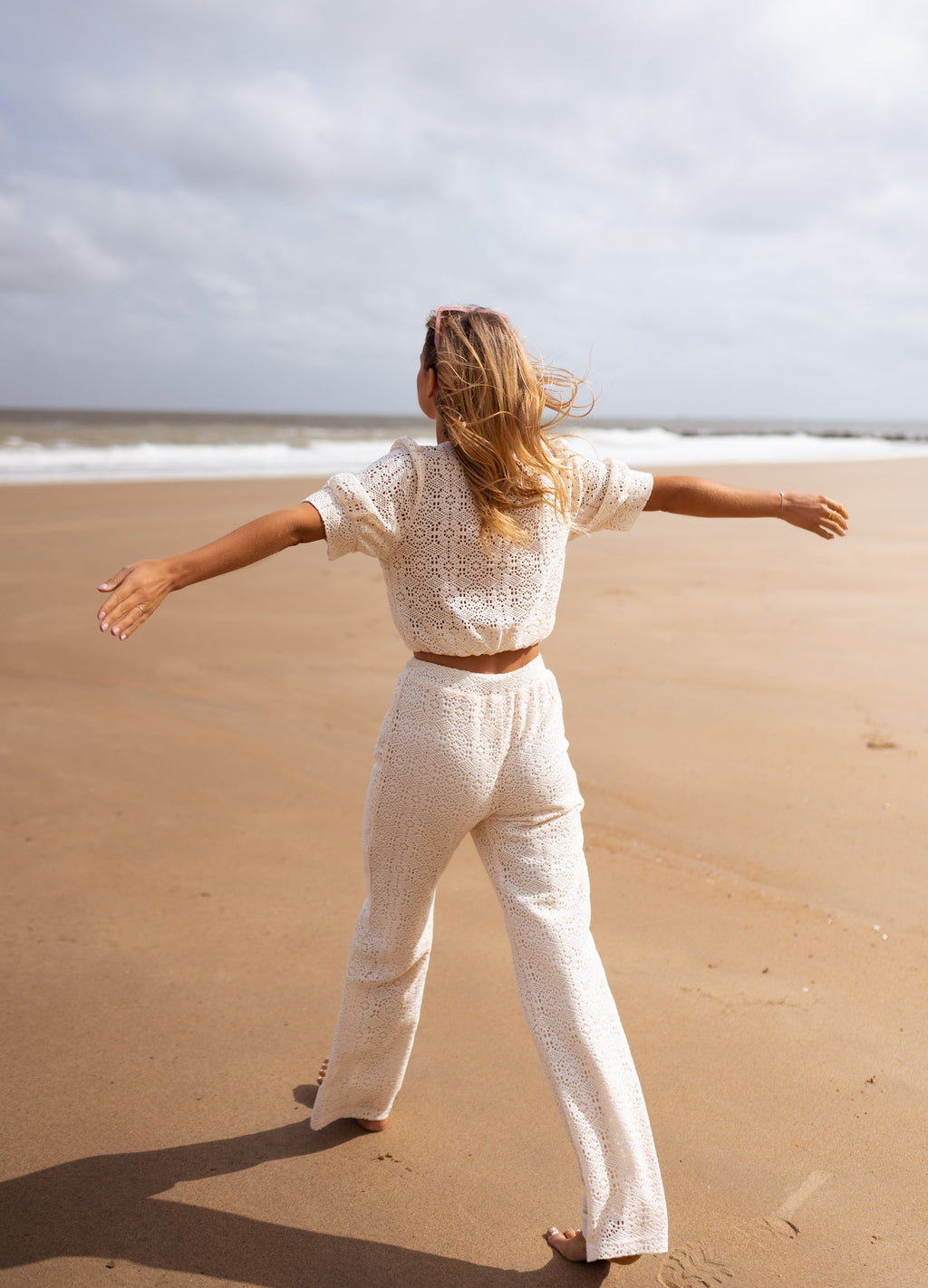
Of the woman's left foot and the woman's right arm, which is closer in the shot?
the woman's right arm

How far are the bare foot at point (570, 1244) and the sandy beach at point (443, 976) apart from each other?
4 centimetres

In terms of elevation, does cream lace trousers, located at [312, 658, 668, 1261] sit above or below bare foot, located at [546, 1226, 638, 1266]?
above

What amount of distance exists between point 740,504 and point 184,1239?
6.51 ft

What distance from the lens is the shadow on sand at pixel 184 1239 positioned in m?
2.03

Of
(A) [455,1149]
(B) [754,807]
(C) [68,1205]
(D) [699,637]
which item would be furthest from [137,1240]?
(D) [699,637]

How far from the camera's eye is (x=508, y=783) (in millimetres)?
1995

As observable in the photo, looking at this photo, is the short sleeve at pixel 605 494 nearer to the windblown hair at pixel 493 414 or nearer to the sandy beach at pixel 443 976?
the windblown hair at pixel 493 414

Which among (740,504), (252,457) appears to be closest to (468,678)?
(740,504)

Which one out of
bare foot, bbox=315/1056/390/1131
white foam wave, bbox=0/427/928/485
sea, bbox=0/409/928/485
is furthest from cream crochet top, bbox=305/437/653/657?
white foam wave, bbox=0/427/928/485

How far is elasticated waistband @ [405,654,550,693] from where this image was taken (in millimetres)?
1977

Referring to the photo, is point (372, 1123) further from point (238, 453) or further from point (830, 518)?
point (238, 453)

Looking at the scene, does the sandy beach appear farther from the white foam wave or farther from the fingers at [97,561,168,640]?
the white foam wave

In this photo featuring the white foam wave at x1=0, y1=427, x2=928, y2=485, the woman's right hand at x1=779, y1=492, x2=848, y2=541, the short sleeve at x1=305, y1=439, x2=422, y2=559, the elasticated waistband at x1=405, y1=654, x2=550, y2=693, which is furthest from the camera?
the white foam wave at x1=0, y1=427, x2=928, y2=485

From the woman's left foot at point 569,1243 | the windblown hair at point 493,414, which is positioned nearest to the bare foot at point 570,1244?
the woman's left foot at point 569,1243
